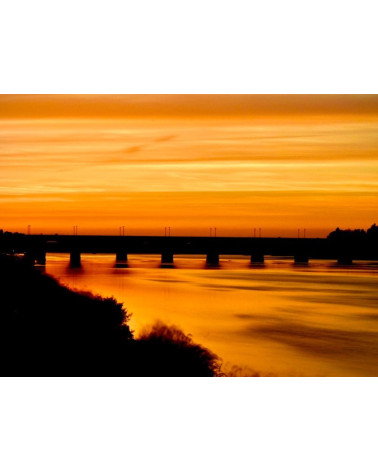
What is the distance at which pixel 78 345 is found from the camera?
9.64 metres

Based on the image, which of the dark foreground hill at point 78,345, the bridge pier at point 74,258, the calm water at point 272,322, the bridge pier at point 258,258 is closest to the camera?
the dark foreground hill at point 78,345

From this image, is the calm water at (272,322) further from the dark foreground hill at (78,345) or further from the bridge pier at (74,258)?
the bridge pier at (74,258)

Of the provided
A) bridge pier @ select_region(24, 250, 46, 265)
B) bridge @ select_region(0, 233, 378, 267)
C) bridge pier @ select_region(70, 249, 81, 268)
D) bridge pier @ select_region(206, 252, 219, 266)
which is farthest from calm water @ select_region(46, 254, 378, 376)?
bridge pier @ select_region(206, 252, 219, 266)

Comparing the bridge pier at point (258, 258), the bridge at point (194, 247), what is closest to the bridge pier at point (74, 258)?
the bridge at point (194, 247)

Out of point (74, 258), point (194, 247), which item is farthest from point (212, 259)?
point (74, 258)

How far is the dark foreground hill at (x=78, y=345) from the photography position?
912 cm

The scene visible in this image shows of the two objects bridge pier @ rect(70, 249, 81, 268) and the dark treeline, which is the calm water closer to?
the dark treeline

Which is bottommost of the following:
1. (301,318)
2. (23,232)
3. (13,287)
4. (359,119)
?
(301,318)

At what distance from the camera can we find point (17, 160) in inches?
407

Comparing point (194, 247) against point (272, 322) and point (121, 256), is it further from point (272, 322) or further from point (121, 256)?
point (272, 322)

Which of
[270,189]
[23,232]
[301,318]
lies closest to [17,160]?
[23,232]
